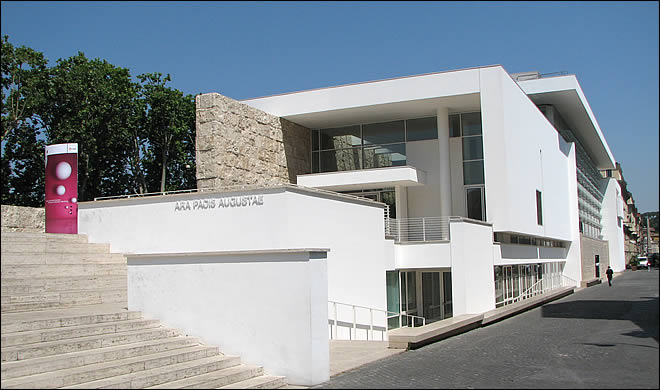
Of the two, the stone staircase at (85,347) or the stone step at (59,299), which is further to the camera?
the stone step at (59,299)

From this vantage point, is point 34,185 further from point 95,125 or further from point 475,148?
point 475,148

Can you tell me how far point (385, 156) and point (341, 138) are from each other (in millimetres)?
2692

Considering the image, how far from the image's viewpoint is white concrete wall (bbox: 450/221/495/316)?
2425 cm

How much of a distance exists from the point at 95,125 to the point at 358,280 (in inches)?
Answer: 950

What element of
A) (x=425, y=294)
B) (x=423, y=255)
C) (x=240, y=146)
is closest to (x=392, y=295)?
(x=423, y=255)

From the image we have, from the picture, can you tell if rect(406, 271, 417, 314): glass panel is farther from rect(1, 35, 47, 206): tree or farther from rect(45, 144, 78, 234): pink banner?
rect(1, 35, 47, 206): tree

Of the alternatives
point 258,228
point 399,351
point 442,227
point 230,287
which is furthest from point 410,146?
point 230,287

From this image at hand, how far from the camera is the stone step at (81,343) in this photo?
9.38 metres

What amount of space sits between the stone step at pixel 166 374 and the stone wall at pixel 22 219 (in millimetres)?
11347

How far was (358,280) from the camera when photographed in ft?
65.9

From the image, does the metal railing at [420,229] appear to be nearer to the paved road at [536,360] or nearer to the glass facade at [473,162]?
the glass facade at [473,162]

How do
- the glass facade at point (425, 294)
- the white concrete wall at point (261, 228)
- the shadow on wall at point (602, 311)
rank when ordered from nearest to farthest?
1. the white concrete wall at point (261, 228)
2. the shadow on wall at point (602, 311)
3. the glass facade at point (425, 294)

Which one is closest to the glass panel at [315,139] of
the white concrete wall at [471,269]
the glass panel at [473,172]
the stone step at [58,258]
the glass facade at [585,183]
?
the glass panel at [473,172]

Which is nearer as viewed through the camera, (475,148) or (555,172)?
(475,148)
